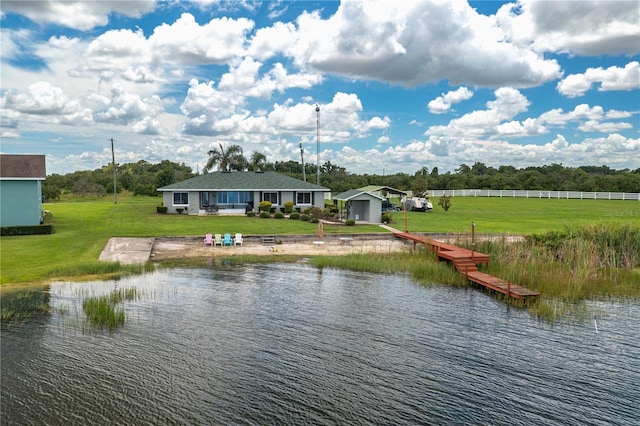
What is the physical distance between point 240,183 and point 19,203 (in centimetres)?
1948

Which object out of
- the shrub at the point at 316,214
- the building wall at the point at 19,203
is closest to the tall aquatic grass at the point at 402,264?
the shrub at the point at 316,214

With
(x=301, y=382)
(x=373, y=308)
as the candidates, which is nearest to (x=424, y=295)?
(x=373, y=308)

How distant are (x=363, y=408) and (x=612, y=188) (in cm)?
7765

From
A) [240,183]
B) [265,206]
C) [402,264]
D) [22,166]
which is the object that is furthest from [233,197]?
[402,264]

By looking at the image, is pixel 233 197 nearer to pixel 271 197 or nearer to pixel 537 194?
pixel 271 197

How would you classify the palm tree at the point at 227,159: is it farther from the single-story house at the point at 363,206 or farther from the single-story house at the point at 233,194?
the single-story house at the point at 363,206

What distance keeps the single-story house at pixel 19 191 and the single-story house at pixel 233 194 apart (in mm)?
13461

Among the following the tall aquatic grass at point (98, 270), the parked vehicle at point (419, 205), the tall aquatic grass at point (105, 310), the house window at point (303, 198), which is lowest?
the tall aquatic grass at point (105, 310)

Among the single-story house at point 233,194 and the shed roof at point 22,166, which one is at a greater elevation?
the shed roof at point 22,166

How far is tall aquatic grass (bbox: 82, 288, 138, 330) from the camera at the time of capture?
13.1 m

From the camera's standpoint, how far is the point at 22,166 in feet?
97.0

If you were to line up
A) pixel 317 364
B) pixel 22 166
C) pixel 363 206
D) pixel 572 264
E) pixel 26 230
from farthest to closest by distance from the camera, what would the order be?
pixel 363 206
pixel 22 166
pixel 26 230
pixel 572 264
pixel 317 364

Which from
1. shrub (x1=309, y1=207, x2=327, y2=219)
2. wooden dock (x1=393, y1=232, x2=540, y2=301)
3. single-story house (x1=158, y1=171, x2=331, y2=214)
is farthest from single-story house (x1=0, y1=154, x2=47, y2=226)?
wooden dock (x1=393, y1=232, x2=540, y2=301)

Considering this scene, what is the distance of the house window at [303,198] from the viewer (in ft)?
149
